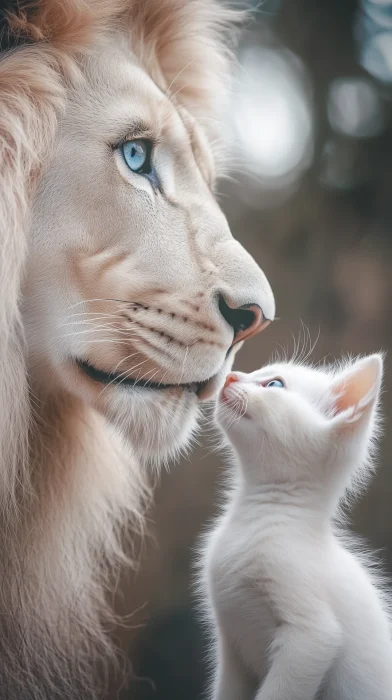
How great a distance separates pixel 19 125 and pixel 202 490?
3.79 ft

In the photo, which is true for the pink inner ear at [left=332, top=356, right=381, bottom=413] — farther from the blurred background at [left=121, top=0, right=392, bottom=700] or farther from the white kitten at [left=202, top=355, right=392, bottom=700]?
the blurred background at [left=121, top=0, right=392, bottom=700]

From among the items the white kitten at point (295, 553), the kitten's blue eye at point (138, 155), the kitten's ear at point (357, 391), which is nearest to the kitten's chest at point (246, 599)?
the white kitten at point (295, 553)

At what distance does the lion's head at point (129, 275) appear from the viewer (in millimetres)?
671

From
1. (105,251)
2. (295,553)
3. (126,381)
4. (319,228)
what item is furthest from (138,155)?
(319,228)

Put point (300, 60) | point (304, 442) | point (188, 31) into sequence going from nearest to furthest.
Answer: point (304, 442) < point (188, 31) < point (300, 60)

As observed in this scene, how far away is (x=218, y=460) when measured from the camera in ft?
5.66

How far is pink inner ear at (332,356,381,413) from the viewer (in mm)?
569

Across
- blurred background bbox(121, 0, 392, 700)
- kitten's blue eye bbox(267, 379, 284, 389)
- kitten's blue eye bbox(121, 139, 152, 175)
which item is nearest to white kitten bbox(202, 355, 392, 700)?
kitten's blue eye bbox(267, 379, 284, 389)

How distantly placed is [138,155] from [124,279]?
137 mm

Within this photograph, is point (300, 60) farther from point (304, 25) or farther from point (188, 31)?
point (188, 31)

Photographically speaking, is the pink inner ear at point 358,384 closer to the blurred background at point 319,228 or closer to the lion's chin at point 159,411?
the lion's chin at point 159,411

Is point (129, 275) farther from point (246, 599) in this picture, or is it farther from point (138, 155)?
point (246, 599)

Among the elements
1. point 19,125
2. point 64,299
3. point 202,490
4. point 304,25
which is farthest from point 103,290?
point 304,25

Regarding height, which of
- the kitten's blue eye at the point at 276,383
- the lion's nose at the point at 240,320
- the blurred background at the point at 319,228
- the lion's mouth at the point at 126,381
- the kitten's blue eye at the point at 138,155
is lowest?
the blurred background at the point at 319,228
